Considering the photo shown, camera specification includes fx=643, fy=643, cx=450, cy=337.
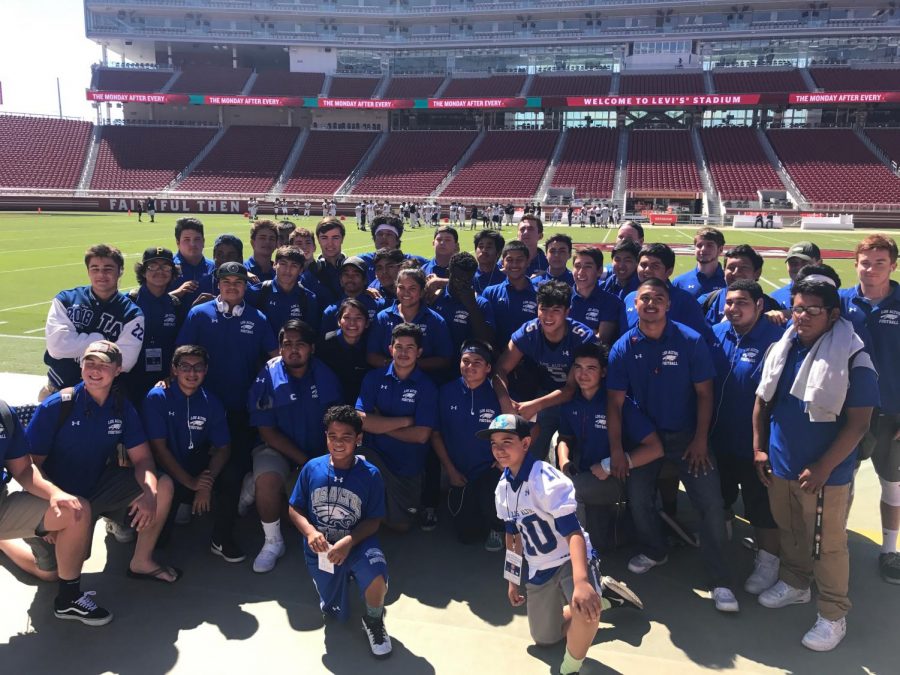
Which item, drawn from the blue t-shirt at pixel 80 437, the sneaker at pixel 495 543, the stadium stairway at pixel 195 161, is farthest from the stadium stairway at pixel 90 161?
the sneaker at pixel 495 543

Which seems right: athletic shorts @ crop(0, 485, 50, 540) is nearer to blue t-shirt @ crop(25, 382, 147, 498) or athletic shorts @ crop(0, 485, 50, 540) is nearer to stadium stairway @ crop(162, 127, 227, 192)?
blue t-shirt @ crop(25, 382, 147, 498)

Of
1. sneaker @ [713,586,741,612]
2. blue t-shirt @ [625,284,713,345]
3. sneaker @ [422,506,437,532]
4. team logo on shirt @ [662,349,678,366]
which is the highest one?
blue t-shirt @ [625,284,713,345]

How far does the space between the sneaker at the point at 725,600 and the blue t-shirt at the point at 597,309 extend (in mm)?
2266

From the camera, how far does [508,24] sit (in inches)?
2493

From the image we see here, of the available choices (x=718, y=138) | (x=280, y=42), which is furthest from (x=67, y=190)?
(x=718, y=138)

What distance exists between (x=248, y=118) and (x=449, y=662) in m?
68.4

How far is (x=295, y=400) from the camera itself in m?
4.79

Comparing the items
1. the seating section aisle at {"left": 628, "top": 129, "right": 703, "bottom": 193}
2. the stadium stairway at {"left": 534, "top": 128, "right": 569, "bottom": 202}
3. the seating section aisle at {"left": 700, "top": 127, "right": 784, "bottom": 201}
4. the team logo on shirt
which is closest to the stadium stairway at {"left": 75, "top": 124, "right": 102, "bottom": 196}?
the stadium stairway at {"left": 534, "top": 128, "right": 569, "bottom": 202}

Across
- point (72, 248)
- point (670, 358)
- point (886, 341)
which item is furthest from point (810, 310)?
point (72, 248)

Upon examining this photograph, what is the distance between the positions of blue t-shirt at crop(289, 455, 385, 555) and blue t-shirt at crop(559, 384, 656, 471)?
153cm

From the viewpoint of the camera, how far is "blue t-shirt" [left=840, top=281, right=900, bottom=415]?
4418 mm

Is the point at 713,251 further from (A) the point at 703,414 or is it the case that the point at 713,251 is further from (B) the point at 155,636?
(B) the point at 155,636

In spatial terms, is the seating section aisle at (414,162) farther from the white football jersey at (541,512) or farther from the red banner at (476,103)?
the white football jersey at (541,512)

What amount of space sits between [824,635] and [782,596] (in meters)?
0.38
